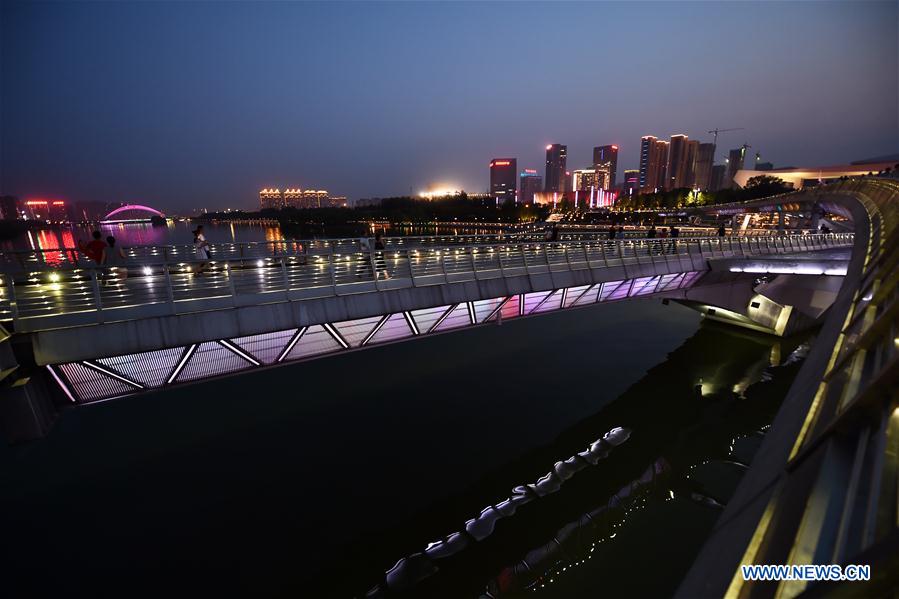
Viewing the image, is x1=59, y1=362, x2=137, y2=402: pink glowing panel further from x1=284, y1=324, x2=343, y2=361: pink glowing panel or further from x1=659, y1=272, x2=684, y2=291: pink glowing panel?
x1=659, y1=272, x2=684, y2=291: pink glowing panel

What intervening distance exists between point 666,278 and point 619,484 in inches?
464

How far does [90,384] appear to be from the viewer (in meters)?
9.12

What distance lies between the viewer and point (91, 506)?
11734 mm

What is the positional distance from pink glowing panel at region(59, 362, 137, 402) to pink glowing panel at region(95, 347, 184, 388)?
291 millimetres

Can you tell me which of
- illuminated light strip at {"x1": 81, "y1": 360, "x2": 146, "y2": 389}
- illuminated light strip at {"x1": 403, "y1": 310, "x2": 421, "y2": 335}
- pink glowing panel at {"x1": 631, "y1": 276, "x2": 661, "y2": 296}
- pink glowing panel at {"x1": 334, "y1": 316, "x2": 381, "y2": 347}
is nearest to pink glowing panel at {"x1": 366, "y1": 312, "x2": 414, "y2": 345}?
illuminated light strip at {"x1": 403, "y1": 310, "x2": 421, "y2": 335}

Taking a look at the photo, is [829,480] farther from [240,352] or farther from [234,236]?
[234,236]

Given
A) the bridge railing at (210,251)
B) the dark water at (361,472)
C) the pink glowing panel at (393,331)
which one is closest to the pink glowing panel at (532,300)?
the bridge railing at (210,251)

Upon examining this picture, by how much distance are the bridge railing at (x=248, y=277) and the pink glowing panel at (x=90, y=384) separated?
1.35m

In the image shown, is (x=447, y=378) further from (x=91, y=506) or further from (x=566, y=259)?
(x=91, y=506)

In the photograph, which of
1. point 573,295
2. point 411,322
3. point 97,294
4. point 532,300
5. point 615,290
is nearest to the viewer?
Answer: point 97,294

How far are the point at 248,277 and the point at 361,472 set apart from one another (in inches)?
301

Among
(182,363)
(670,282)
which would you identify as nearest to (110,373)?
(182,363)

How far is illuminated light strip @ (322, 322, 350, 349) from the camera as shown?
1077 centimetres

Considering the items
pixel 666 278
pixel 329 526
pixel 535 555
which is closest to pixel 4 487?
pixel 329 526
